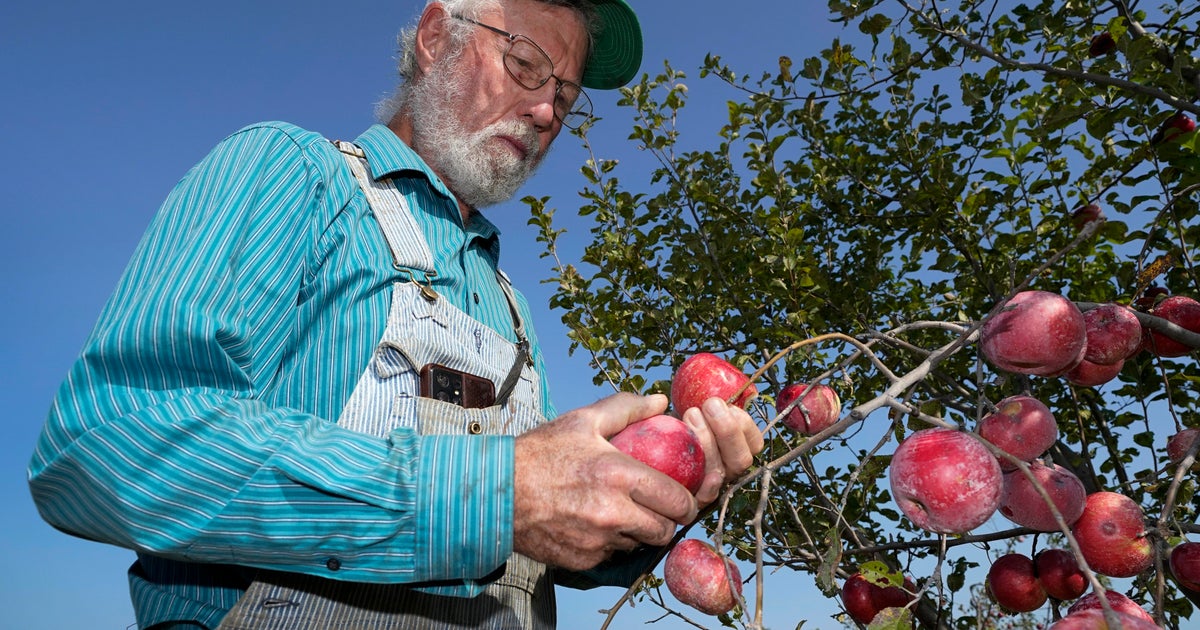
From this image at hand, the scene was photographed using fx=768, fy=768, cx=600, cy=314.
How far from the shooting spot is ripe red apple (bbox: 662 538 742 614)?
4.69ft

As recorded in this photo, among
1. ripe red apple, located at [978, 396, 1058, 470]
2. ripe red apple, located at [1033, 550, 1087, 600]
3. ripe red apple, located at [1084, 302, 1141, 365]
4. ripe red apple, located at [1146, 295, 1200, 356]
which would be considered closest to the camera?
ripe red apple, located at [978, 396, 1058, 470]

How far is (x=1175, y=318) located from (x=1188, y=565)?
72 cm

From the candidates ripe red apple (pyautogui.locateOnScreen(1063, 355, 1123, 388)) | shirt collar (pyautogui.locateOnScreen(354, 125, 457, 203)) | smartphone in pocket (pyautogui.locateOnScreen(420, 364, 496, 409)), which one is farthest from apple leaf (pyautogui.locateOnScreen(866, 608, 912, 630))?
shirt collar (pyautogui.locateOnScreen(354, 125, 457, 203))

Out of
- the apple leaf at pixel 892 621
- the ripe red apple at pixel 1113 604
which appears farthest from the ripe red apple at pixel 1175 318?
the apple leaf at pixel 892 621

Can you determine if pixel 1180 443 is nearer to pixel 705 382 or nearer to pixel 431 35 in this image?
pixel 705 382

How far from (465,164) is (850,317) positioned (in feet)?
6.73

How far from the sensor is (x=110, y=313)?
1.17m

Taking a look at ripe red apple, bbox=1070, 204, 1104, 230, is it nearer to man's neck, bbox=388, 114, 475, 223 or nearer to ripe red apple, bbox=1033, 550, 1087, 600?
ripe red apple, bbox=1033, 550, 1087, 600

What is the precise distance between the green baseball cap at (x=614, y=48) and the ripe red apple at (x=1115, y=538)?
2.16m

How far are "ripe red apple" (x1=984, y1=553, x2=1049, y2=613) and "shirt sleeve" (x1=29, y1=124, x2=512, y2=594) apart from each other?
1555 mm

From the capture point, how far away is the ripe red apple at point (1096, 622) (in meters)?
1.16

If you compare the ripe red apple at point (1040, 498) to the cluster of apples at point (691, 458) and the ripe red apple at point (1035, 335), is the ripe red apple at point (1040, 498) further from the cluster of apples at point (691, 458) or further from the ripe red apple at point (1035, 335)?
the cluster of apples at point (691, 458)

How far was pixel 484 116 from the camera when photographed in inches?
89.4

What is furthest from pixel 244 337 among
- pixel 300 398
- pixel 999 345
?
pixel 999 345
